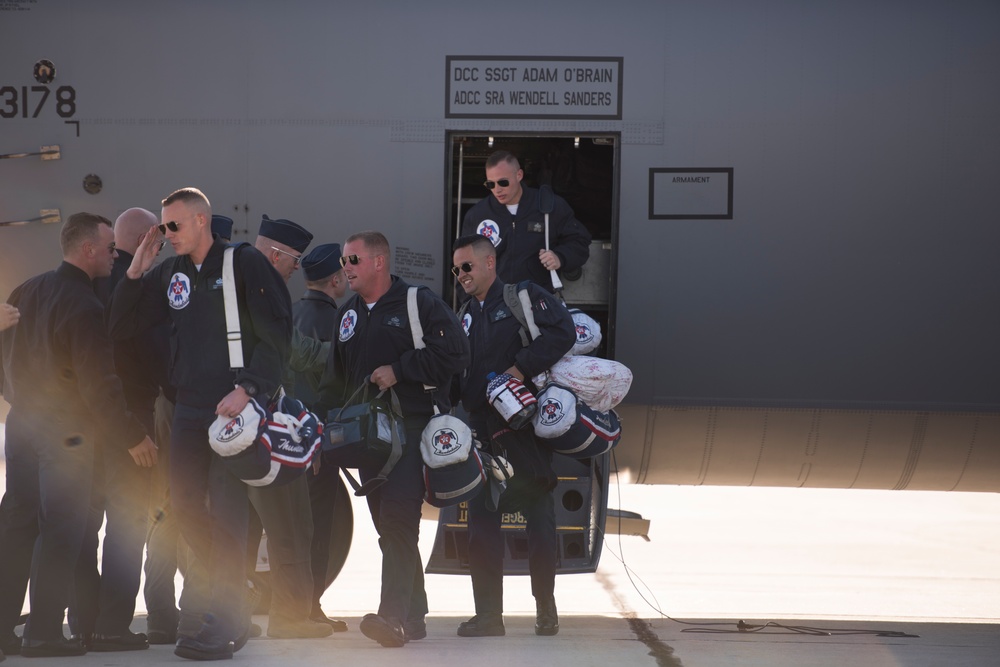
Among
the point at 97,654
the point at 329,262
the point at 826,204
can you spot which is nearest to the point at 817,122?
the point at 826,204

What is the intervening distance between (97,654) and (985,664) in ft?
13.7

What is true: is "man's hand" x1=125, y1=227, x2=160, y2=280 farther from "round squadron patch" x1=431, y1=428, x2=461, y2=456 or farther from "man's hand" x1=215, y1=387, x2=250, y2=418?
"round squadron patch" x1=431, y1=428, x2=461, y2=456

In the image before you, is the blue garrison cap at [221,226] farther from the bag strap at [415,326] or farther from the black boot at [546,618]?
the black boot at [546,618]

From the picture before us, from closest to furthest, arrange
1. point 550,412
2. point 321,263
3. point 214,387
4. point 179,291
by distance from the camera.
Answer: point 214,387, point 179,291, point 550,412, point 321,263

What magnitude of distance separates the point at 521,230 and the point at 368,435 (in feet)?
6.39

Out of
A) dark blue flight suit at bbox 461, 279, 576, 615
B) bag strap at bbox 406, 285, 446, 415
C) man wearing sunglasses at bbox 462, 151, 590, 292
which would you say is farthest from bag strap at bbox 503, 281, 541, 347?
man wearing sunglasses at bbox 462, 151, 590, 292

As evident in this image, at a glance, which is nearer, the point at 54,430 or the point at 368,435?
the point at 54,430

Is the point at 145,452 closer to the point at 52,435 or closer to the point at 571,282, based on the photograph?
the point at 52,435

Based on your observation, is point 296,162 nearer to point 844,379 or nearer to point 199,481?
point 199,481

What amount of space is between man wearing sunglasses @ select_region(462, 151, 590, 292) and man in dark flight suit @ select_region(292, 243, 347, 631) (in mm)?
920

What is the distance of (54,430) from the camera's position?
4.79 m

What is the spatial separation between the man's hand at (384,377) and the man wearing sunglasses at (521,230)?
4.99 ft

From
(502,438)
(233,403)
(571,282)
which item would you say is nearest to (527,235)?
(571,282)

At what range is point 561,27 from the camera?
658 centimetres
